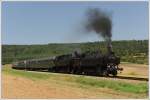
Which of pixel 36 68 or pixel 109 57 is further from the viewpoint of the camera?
pixel 36 68

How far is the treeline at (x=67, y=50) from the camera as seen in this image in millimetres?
22552

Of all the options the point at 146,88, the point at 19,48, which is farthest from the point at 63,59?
the point at 146,88

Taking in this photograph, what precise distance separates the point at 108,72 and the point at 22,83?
5.89 metres

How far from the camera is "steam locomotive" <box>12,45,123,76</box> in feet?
64.3

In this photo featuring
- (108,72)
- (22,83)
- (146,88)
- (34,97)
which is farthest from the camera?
(108,72)

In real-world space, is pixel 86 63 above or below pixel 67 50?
below

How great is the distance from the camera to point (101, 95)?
12547 millimetres

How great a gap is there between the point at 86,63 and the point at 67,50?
374cm

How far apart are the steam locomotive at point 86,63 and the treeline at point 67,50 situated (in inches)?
32.0

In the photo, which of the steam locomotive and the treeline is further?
the treeline

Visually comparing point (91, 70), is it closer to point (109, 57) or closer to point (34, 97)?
point (109, 57)

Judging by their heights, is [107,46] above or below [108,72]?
above

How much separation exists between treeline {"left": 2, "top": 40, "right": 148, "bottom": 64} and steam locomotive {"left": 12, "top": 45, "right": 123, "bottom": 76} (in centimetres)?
81

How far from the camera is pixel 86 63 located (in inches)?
784
